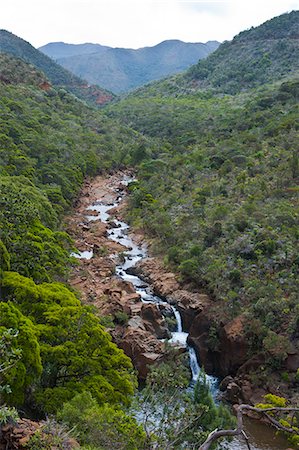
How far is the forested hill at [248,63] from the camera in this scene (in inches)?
3415

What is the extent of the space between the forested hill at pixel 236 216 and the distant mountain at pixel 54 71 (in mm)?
53377

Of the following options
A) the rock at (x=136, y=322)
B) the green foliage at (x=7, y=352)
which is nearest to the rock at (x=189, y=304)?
the rock at (x=136, y=322)

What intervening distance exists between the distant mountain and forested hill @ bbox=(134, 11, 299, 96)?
17.9 metres

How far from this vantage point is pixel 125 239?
120 ft

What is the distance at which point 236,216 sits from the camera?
1169 inches

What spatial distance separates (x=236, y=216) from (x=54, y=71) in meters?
104

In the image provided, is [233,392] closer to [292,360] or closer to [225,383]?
[225,383]

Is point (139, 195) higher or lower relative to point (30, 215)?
lower

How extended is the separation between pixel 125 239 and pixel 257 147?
15403 millimetres

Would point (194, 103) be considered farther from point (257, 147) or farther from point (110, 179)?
point (257, 147)

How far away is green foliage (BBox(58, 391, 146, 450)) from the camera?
11.1m

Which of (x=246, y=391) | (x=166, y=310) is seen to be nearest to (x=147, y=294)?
(x=166, y=310)

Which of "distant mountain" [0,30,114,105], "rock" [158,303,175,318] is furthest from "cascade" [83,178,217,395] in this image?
"distant mountain" [0,30,114,105]

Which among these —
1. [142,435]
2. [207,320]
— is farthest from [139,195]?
[142,435]
